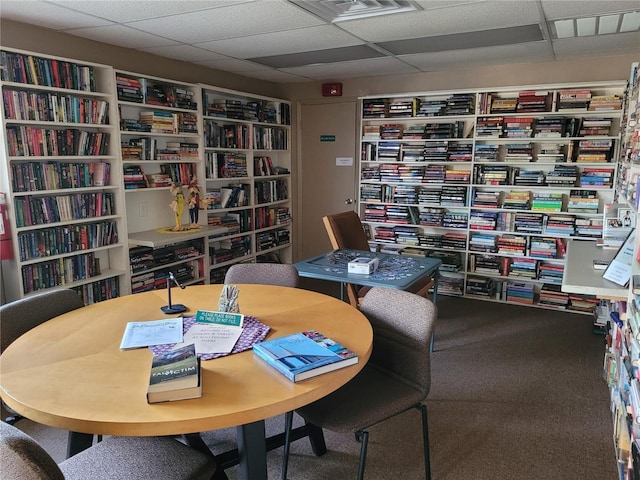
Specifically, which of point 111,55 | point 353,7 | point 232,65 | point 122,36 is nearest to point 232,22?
point 353,7

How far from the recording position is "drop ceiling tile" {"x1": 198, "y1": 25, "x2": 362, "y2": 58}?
326cm

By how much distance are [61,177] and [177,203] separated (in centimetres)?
98

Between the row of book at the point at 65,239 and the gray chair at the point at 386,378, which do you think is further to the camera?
the row of book at the point at 65,239

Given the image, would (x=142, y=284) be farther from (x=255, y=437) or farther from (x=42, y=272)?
A: (x=255, y=437)

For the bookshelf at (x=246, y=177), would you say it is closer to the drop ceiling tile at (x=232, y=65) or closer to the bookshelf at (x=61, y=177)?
the drop ceiling tile at (x=232, y=65)

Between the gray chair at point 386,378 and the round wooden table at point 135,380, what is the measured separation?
153mm

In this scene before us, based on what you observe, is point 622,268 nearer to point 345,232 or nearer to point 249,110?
point 345,232

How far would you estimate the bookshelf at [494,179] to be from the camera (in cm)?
415

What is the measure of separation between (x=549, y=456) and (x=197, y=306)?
1889 mm

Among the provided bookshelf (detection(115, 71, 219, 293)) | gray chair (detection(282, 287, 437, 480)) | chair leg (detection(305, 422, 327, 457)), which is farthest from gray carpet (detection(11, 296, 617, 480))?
bookshelf (detection(115, 71, 219, 293))

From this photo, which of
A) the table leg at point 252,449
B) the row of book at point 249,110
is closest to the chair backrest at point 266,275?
the table leg at point 252,449

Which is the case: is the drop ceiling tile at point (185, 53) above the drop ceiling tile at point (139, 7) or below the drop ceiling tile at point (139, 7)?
above

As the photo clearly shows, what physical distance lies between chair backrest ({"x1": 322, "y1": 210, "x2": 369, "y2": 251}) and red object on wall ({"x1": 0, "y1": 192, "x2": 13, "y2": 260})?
2196 millimetres

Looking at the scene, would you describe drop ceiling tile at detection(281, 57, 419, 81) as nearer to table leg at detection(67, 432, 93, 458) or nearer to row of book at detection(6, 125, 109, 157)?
row of book at detection(6, 125, 109, 157)
